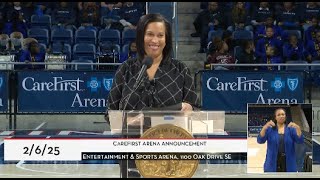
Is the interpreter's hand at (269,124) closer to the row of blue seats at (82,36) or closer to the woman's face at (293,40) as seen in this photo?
the woman's face at (293,40)

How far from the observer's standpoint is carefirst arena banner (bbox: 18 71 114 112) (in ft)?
46.3

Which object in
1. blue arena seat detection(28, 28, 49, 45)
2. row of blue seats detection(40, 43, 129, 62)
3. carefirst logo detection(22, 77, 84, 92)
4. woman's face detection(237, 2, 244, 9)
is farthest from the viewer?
woman's face detection(237, 2, 244, 9)

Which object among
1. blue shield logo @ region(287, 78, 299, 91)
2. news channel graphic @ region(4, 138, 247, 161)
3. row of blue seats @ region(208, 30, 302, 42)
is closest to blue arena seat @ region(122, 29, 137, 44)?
row of blue seats @ region(208, 30, 302, 42)

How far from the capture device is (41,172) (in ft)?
30.9

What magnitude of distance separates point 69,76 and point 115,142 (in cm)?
1009

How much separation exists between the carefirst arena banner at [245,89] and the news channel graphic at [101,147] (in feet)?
32.6

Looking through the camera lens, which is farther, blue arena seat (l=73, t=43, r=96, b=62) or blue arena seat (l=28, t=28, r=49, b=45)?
blue arena seat (l=28, t=28, r=49, b=45)

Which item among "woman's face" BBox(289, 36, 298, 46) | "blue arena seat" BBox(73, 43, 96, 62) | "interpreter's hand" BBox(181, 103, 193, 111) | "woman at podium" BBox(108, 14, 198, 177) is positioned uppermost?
"woman's face" BBox(289, 36, 298, 46)

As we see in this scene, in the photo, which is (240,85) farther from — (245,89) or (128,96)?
(128,96)

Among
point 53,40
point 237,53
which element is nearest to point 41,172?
point 237,53

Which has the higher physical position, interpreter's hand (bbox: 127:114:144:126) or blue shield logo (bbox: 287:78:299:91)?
interpreter's hand (bbox: 127:114:144:126)

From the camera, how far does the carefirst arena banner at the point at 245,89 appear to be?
14.2 metres

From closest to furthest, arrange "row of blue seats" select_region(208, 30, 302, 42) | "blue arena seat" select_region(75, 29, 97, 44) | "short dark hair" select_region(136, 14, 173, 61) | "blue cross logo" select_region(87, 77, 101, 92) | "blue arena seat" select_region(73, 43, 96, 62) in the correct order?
"short dark hair" select_region(136, 14, 173, 61), "blue cross logo" select_region(87, 77, 101, 92), "blue arena seat" select_region(73, 43, 96, 62), "row of blue seats" select_region(208, 30, 302, 42), "blue arena seat" select_region(75, 29, 97, 44)

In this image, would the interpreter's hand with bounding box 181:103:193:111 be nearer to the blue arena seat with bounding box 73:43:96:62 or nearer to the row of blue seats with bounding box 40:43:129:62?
the row of blue seats with bounding box 40:43:129:62
